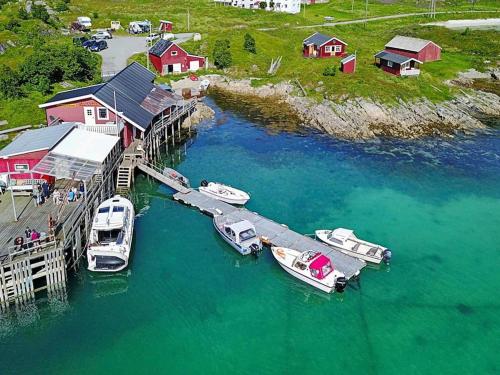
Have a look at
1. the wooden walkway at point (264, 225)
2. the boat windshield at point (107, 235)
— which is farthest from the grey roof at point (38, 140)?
the boat windshield at point (107, 235)

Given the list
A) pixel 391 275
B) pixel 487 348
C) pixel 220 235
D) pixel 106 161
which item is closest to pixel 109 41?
pixel 106 161

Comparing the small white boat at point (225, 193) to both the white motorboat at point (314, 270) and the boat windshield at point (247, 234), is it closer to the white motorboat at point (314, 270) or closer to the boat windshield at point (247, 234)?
the boat windshield at point (247, 234)

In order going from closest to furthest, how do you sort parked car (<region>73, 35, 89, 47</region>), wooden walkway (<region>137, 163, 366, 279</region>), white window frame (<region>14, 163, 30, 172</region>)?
wooden walkway (<region>137, 163, 366, 279</region>) < white window frame (<region>14, 163, 30, 172</region>) < parked car (<region>73, 35, 89, 47</region>)

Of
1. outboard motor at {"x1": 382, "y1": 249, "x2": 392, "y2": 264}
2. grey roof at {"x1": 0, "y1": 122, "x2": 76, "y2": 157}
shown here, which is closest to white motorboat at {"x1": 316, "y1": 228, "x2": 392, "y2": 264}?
outboard motor at {"x1": 382, "y1": 249, "x2": 392, "y2": 264}

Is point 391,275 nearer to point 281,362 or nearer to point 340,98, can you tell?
point 281,362

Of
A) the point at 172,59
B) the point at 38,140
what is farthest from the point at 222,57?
the point at 38,140

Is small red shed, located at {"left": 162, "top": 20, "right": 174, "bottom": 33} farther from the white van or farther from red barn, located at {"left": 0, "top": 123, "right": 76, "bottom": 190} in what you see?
red barn, located at {"left": 0, "top": 123, "right": 76, "bottom": 190}

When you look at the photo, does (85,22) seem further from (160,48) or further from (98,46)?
(160,48)
